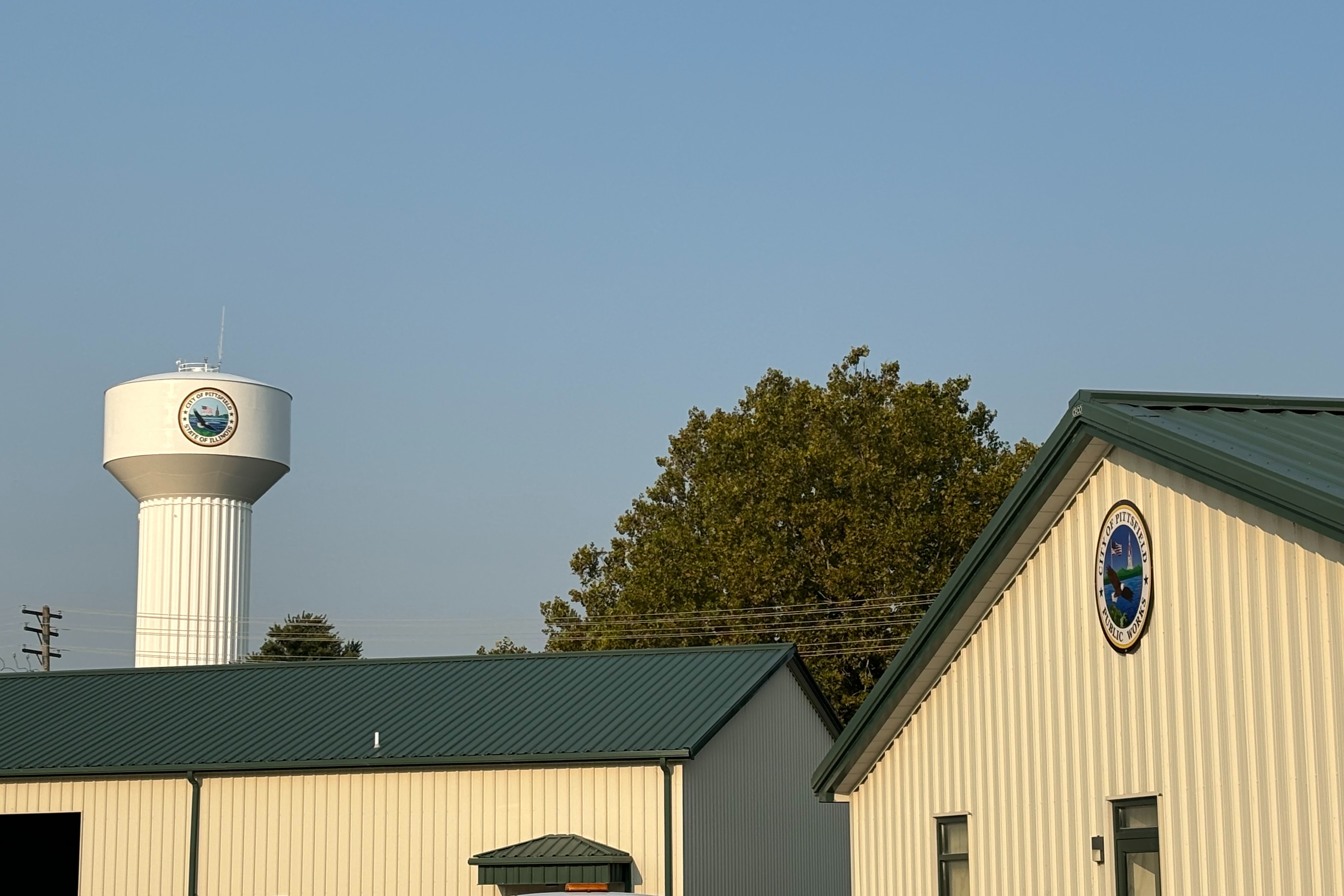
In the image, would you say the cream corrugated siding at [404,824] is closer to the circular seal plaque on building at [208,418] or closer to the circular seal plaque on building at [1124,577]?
the circular seal plaque on building at [1124,577]

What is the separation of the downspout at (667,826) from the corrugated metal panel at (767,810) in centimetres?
36

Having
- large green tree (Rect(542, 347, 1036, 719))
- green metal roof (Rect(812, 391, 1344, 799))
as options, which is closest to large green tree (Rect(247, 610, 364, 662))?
large green tree (Rect(542, 347, 1036, 719))

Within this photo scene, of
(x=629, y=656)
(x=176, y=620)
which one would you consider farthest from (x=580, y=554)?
(x=629, y=656)

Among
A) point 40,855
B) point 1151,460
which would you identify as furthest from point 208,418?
point 1151,460

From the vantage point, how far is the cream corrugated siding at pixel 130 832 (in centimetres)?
2806

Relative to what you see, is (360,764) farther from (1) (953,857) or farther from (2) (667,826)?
(1) (953,857)

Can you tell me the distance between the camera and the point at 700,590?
2057 inches

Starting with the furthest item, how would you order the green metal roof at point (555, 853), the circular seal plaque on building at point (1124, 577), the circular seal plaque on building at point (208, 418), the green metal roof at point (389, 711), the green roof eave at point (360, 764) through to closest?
1. the circular seal plaque on building at point (208, 418)
2. the green metal roof at point (389, 711)
3. the green roof eave at point (360, 764)
4. the green metal roof at point (555, 853)
5. the circular seal plaque on building at point (1124, 577)

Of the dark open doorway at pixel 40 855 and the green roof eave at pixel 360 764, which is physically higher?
the green roof eave at pixel 360 764

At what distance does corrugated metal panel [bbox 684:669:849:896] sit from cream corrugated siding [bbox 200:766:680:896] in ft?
3.20

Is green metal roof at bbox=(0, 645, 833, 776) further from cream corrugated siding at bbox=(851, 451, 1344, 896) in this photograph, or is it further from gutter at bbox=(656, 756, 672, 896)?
cream corrugated siding at bbox=(851, 451, 1344, 896)

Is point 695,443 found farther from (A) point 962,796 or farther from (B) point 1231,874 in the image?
(B) point 1231,874

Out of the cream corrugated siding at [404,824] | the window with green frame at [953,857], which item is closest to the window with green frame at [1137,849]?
the window with green frame at [953,857]

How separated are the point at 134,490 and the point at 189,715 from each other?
20.0 metres
